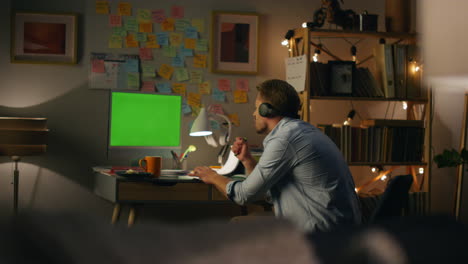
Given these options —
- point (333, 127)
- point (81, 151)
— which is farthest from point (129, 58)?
point (333, 127)

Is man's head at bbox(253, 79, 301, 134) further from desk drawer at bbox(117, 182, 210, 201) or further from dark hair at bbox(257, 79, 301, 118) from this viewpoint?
desk drawer at bbox(117, 182, 210, 201)

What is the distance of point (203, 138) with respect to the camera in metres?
3.54

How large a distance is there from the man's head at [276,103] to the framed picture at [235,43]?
4.59 feet

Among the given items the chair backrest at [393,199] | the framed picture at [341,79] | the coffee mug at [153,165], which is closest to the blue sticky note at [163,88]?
the coffee mug at [153,165]

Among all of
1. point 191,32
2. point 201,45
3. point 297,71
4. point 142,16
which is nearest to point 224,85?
point 201,45

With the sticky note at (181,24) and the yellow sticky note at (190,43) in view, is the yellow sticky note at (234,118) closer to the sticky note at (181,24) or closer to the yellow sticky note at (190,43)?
the yellow sticky note at (190,43)

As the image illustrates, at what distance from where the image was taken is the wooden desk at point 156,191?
9.23ft

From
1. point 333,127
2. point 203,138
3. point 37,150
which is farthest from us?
point 203,138

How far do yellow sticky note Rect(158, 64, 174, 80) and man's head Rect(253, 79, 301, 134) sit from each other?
141cm

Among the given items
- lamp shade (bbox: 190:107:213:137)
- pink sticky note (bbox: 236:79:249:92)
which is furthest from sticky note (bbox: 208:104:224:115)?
lamp shade (bbox: 190:107:213:137)

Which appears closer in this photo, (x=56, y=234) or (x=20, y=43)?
(x=56, y=234)

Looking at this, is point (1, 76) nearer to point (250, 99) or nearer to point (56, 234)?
point (250, 99)

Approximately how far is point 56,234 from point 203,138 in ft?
10.7

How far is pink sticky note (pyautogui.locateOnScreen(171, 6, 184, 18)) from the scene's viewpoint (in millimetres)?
3498
